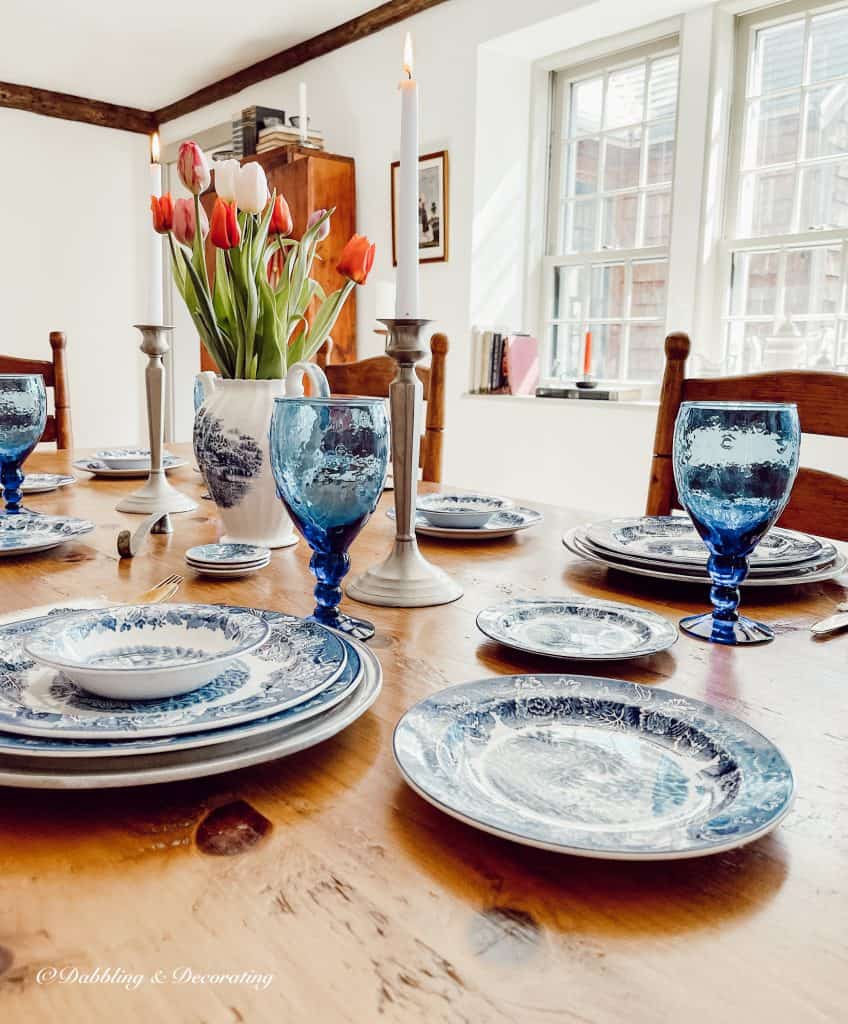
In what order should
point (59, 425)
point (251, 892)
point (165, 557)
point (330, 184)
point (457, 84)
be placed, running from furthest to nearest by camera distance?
point (330, 184) → point (457, 84) → point (59, 425) → point (165, 557) → point (251, 892)

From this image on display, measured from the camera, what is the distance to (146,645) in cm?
53

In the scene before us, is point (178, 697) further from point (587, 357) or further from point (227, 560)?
point (587, 357)

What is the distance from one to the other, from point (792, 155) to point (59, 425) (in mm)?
2546

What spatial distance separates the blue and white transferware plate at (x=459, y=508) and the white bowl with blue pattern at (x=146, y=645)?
0.50 metres

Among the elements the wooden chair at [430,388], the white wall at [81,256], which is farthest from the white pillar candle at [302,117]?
the wooden chair at [430,388]

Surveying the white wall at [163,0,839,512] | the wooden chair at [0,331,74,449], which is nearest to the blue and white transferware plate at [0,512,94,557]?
the wooden chair at [0,331,74,449]

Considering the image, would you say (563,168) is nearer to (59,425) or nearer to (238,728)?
(59,425)

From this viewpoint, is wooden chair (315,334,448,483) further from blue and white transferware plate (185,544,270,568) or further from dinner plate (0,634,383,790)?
dinner plate (0,634,383,790)

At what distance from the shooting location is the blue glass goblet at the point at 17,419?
110 cm

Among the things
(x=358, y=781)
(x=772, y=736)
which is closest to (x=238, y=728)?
(x=358, y=781)

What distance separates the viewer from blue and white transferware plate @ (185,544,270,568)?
2.79 ft

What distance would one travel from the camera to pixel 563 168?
3.75m

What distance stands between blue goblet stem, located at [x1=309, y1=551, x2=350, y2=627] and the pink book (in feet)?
10.3

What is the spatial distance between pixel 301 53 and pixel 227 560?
4262mm
